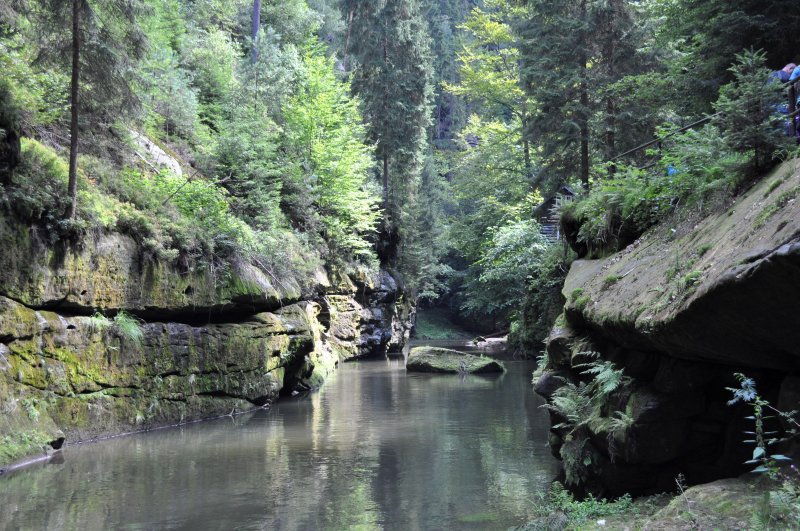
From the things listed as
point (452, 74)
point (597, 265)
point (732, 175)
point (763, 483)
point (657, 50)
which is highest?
point (452, 74)

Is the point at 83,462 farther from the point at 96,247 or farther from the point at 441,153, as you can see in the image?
the point at 441,153

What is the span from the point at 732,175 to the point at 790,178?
1.69 m

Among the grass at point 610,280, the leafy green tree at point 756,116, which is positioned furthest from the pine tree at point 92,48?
the leafy green tree at point 756,116

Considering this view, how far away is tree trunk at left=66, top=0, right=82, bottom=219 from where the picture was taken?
13188 mm

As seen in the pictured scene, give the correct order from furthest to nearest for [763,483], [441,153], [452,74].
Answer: [452,74] → [441,153] → [763,483]

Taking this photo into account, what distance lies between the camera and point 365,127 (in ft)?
117

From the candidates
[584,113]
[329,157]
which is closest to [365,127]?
[329,157]

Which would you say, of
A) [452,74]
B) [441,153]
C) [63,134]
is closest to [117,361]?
[63,134]

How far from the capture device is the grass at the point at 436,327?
55156 mm

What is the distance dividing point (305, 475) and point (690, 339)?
6572 millimetres

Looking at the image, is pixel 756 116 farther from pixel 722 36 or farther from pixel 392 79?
pixel 392 79

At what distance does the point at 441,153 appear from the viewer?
63250mm

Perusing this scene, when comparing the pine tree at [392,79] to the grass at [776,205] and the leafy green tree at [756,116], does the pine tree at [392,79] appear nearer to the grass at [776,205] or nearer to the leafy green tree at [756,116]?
the leafy green tree at [756,116]

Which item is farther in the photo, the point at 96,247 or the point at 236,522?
the point at 96,247
